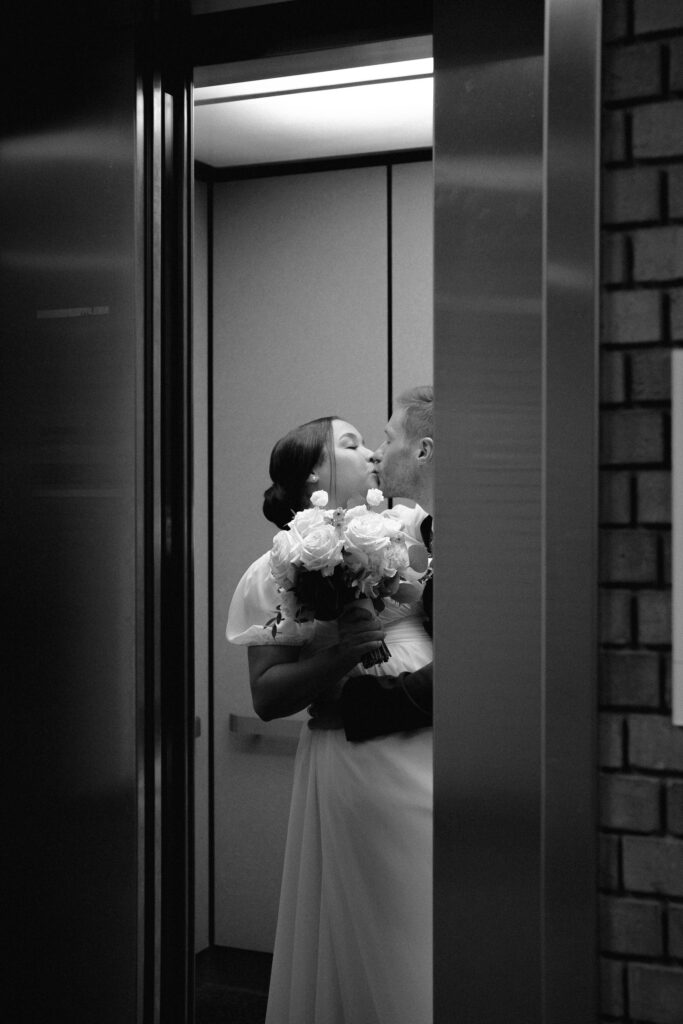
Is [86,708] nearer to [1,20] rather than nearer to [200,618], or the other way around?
[1,20]

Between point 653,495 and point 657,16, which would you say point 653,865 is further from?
point 657,16

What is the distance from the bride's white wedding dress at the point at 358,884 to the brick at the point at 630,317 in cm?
133

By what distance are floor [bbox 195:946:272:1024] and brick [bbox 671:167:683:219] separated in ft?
9.13

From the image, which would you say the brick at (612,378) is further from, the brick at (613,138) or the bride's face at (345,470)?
the bride's face at (345,470)

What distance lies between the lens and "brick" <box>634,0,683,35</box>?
1488mm

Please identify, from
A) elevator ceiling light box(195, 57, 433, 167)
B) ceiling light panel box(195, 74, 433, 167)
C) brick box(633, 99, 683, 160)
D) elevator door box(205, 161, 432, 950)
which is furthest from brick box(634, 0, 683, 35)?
elevator door box(205, 161, 432, 950)

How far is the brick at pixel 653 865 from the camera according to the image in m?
1.52

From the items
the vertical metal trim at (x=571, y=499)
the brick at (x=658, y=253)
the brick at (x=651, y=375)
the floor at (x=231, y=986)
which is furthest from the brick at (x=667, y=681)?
the floor at (x=231, y=986)

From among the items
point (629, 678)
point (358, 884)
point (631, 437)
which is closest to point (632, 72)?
point (631, 437)

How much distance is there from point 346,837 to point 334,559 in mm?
714

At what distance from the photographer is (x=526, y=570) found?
1.72 meters

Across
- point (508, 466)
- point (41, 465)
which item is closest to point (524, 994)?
point (508, 466)

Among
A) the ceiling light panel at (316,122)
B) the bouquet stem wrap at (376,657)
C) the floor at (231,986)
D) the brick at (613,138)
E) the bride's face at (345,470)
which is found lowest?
the floor at (231,986)

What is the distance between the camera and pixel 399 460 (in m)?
2.77
